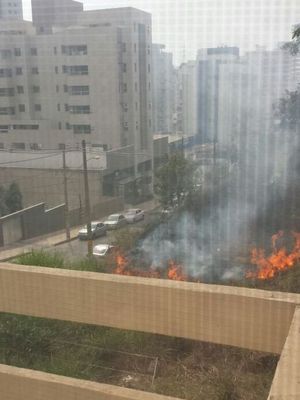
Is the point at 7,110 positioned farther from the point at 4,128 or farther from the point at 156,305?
the point at 156,305

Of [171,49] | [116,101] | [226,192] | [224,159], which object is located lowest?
[226,192]

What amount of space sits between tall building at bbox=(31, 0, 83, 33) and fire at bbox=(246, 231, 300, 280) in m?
1.58

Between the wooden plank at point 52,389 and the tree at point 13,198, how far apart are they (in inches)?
82.0

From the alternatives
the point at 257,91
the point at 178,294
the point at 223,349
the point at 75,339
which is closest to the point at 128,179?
the point at 257,91

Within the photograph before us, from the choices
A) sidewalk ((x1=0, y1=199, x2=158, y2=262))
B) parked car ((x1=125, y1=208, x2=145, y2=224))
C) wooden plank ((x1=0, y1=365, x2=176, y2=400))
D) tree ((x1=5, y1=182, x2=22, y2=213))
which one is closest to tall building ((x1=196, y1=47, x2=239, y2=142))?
sidewalk ((x1=0, y1=199, x2=158, y2=262))

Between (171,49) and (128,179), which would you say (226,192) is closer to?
(128,179)

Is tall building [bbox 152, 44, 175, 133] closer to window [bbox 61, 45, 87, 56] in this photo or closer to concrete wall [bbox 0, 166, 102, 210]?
window [bbox 61, 45, 87, 56]

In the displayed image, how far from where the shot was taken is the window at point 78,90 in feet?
7.85

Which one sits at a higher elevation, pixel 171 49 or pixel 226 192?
pixel 171 49

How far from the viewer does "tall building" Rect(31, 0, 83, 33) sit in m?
1.71

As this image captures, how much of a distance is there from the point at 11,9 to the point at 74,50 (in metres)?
0.43

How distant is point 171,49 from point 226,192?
1329 mm

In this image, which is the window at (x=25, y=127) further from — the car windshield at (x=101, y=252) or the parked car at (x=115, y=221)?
the car windshield at (x=101, y=252)

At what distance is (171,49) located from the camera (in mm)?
1716
